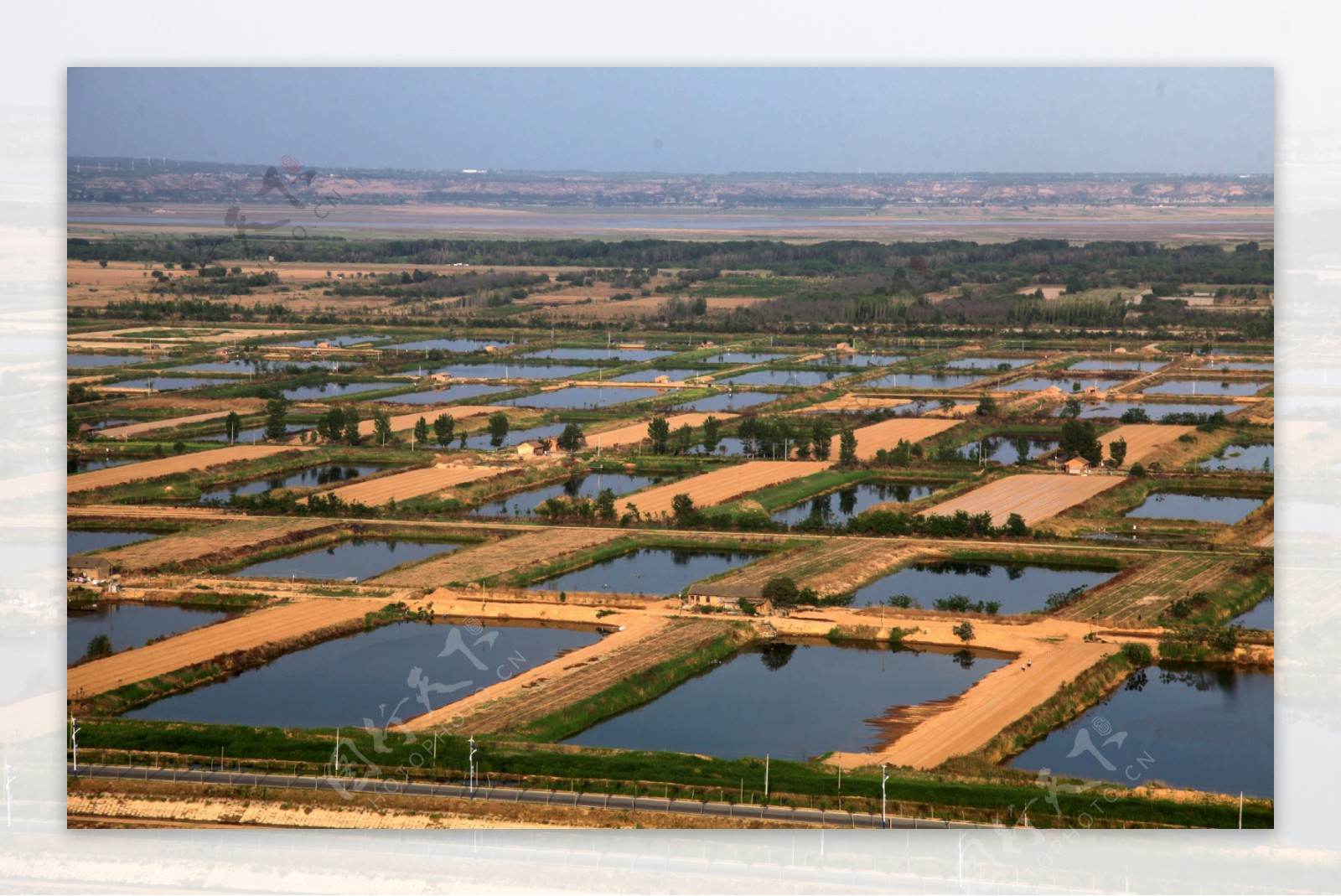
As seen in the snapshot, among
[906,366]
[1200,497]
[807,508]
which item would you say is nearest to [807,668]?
[807,508]

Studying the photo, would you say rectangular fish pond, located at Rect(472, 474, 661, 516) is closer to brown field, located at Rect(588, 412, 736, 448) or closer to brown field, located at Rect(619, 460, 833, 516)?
brown field, located at Rect(619, 460, 833, 516)

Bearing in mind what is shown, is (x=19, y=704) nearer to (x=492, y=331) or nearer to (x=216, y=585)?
(x=216, y=585)

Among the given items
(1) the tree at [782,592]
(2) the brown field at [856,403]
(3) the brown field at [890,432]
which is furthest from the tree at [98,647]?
(2) the brown field at [856,403]

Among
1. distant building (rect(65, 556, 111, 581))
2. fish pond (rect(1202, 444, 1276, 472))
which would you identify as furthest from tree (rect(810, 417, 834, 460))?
distant building (rect(65, 556, 111, 581))

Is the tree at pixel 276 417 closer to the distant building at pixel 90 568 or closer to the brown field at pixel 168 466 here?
the brown field at pixel 168 466

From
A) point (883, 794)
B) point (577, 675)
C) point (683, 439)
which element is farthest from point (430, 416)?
point (883, 794)
